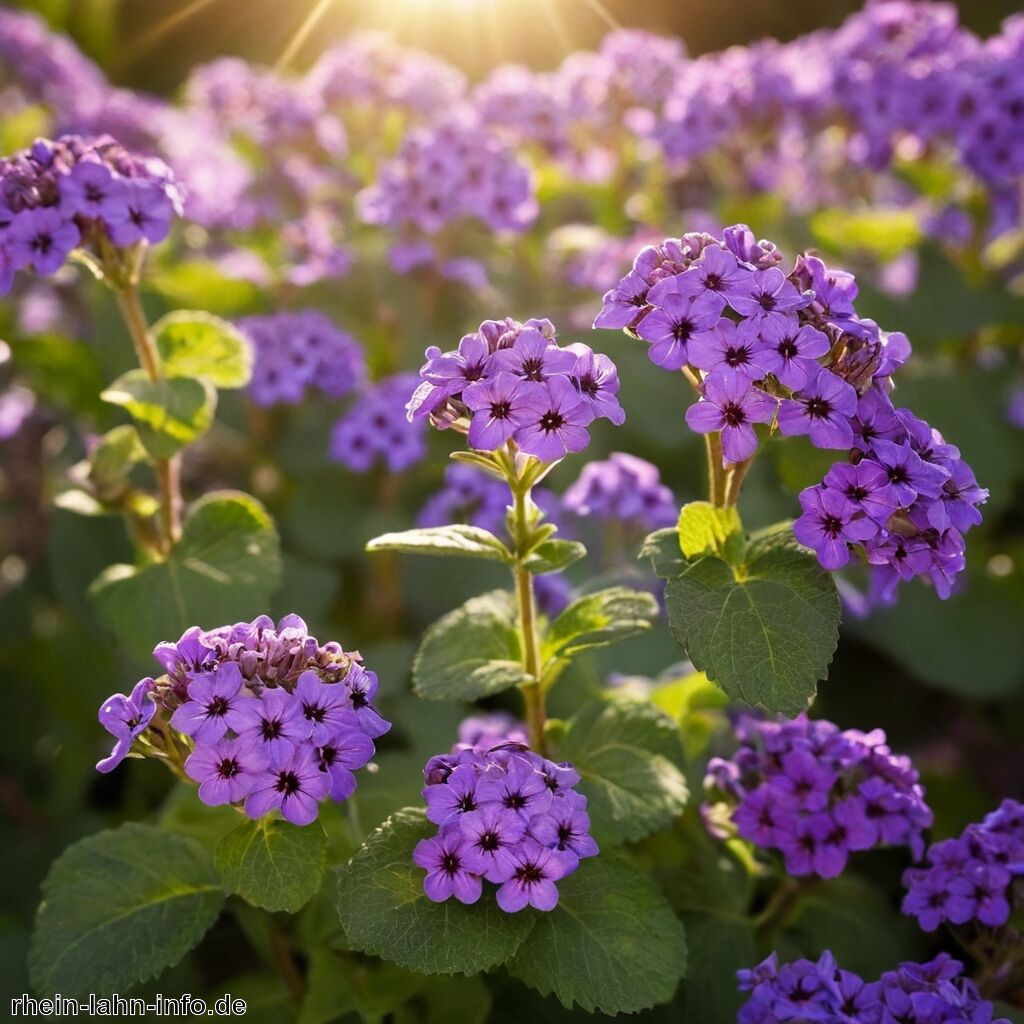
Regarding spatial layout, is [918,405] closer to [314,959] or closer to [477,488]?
[477,488]

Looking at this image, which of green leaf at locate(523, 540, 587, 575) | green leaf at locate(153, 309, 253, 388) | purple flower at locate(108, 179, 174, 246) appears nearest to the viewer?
green leaf at locate(523, 540, 587, 575)

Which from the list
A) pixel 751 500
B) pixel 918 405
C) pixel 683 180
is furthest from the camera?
pixel 683 180

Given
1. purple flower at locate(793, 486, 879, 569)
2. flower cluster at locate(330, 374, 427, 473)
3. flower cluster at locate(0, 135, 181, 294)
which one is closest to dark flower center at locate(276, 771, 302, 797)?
purple flower at locate(793, 486, 879, 569)

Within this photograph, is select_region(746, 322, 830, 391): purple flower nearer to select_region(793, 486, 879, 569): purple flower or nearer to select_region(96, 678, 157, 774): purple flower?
select_region(793, 486, 879, 569): purple flower

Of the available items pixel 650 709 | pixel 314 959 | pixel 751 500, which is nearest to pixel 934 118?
pixel 751 500

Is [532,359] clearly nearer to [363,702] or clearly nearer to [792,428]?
[792,428]

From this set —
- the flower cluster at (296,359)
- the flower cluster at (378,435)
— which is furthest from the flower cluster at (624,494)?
the flower cluster at (296,359)

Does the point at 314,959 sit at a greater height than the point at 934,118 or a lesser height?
lesser

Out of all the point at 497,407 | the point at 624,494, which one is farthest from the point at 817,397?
the point at 624,494

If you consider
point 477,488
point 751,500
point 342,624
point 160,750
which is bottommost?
point 342,624
